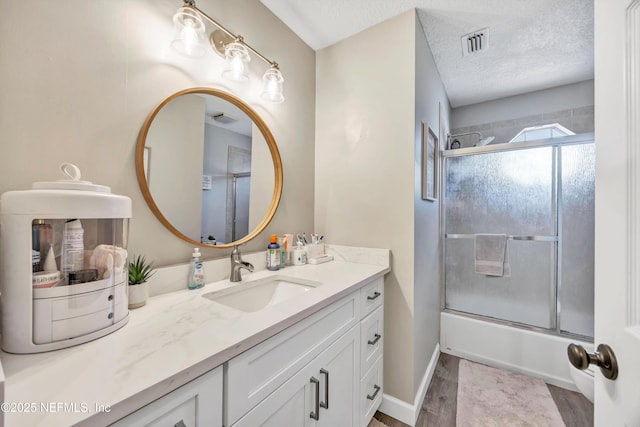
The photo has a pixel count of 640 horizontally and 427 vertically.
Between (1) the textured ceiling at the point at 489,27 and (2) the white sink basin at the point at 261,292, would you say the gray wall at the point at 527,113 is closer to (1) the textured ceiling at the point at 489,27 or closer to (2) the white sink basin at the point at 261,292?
(1) the textured ceiling at the point at 489,27

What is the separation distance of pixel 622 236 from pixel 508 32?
1.87 m

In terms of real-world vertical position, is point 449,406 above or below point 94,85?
below

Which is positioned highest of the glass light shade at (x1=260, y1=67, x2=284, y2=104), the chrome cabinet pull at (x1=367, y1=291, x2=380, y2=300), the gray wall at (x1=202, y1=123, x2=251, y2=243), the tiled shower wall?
the tiled shower wall

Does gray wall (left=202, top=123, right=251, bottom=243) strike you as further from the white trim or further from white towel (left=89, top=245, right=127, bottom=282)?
the white trim

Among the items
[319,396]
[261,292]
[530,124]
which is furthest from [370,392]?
[530,124]

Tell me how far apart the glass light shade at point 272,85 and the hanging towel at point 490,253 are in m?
2.01

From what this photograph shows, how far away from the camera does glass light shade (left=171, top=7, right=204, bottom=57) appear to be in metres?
0.96

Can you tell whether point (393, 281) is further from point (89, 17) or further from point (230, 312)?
point (89, 17)

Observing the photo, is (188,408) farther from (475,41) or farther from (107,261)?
(475,41)

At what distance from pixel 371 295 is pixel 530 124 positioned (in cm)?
258

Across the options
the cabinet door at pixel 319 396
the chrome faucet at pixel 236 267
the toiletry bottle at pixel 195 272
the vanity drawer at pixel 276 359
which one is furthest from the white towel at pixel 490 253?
the toiletry bottle at pixel 195 272

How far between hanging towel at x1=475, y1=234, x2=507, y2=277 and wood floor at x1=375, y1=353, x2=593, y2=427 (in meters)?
0.83

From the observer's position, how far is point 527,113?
2518 millimetres

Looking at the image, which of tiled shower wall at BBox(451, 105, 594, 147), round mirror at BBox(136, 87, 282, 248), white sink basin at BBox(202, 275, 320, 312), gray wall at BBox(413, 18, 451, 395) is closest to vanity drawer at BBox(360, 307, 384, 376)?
gray wall at BBox(413, 18, 451, 395)
